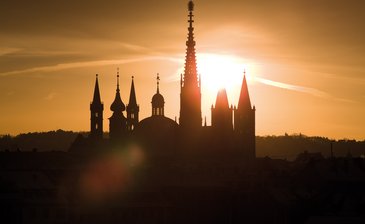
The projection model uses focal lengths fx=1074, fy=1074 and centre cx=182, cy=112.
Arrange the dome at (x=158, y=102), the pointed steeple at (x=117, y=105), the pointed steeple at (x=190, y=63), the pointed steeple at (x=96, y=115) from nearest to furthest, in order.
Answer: the pointed steeple at (x=190, y=63) → the dome at (x=158, y=102) → the pointed steeple at (x=117, y=105) → the pointed steeple at (x=96, y=115)

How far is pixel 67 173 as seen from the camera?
5827 inches

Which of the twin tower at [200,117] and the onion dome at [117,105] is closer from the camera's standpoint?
the twin tower at [200,117]

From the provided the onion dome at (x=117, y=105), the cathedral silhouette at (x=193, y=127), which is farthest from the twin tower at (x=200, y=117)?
the onion dome at (x=117, y=105)

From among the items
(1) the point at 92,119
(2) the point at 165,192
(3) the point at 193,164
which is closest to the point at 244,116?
(3) the point at 193,164

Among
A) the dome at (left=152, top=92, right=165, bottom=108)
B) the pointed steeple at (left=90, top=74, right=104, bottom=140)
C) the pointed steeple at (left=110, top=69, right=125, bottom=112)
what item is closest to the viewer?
the dome at (left=152, top=92, right=165, bottom=108)

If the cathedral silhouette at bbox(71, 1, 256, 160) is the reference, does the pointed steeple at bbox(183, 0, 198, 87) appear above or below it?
above

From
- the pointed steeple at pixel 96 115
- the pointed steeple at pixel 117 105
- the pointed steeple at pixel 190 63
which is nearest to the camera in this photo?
the pointed steeple at pixel 190 63

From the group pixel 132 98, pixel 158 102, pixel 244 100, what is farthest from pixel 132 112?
pixel 244 100

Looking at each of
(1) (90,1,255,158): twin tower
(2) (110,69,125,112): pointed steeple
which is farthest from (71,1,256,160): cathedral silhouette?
(2) (110,69,125,112): pointed steeple

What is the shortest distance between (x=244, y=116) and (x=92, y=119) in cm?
3435

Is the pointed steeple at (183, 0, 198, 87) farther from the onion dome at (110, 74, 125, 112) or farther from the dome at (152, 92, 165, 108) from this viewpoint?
the onion dome at (110, 74, 125, 112)

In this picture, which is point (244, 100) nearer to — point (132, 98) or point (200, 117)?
point (200, 117)

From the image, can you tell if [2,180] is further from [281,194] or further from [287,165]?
[287,165]

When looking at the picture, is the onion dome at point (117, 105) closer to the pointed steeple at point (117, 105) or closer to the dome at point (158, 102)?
the pointed steeple at point (117, 105)
